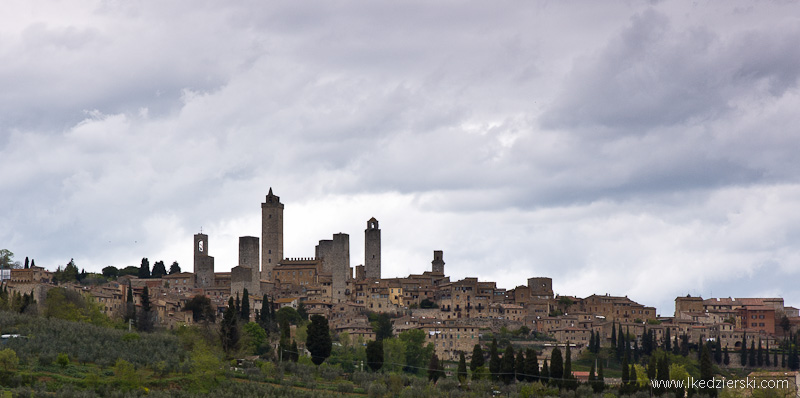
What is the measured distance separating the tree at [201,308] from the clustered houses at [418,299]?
2.99 feet

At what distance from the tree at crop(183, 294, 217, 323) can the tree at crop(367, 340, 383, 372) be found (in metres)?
20.1

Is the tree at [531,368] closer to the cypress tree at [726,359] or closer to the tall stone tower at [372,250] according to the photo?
the cypress tree at [726,359]

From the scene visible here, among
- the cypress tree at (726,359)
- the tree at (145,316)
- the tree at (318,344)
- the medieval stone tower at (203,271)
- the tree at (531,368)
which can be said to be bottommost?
the cypress tree at (726,359)

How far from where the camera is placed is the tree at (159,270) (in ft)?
337

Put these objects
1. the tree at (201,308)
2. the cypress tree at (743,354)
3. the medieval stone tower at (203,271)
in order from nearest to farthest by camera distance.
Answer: the tree at (201,308)
the cypress tree at (743,354)
the medieval stone tower at (203,271)

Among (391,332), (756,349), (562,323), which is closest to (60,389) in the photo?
(391,332)

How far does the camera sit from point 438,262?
106188 millimetres

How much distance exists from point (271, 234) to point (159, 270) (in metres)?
10.2

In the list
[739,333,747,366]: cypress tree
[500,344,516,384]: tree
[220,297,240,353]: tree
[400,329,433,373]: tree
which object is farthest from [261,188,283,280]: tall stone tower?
[500,344,516,384]: tree

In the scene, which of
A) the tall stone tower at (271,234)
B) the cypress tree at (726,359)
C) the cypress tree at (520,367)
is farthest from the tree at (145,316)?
the cypress tree at (726,359)

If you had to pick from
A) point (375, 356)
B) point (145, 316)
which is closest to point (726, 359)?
point (375, 356)

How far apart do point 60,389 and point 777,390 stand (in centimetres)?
3053

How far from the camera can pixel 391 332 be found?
8469 centimetres

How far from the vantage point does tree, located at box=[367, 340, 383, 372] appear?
65.6 m
